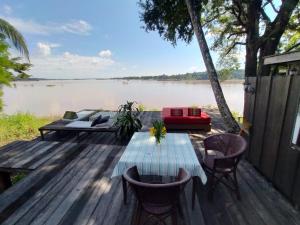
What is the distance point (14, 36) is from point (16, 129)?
140 inches

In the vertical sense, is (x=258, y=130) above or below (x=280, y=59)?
below

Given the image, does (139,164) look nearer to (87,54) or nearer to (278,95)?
(278,95)

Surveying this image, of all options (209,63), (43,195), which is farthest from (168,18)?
(43,195)

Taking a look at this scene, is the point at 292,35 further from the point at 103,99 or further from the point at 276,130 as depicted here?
the point at 103,99

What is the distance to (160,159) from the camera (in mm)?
2203

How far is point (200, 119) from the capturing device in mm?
5887

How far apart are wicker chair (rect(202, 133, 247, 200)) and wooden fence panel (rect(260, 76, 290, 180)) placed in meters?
0.63

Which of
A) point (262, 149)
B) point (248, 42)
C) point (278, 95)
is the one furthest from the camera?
point (248, 42)

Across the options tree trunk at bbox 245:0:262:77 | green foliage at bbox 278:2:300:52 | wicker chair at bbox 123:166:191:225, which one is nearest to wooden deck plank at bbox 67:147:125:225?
wicker chair at bbox 123:166:191:225

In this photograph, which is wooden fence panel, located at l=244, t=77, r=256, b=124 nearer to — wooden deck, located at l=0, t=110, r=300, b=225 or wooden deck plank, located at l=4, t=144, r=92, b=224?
wooden deck, located at l=0, t=110, r=300, b=225

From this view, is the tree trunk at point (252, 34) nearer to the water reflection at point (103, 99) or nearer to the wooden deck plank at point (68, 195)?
the water reflection at point (103, 99)

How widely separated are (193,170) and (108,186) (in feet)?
4.79

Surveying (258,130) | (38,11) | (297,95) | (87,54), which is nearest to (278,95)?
(297,95)

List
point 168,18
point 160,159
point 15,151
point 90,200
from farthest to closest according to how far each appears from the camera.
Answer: point 168,18 < point 15,151 < point 90,200 < point 160,159
